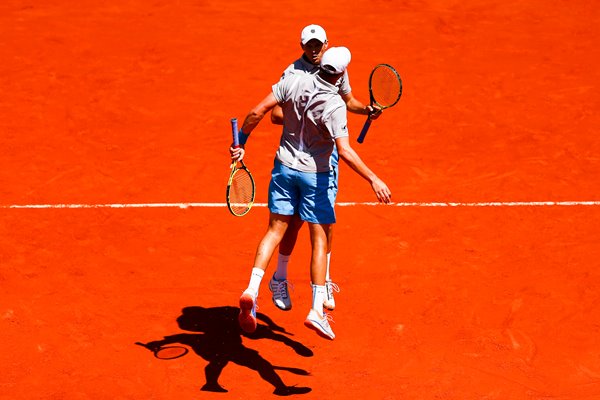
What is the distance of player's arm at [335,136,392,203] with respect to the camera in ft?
27.9

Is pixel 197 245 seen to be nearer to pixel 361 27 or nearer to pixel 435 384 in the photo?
pixel 435 384

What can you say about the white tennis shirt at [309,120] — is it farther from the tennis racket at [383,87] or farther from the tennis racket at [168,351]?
the tennis racket at [168,351]

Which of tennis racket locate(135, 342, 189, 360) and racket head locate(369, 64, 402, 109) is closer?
tennis racket locate(135, 342, 189, 360)

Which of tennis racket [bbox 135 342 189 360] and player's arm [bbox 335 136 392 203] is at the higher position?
player's arm [bbox 335 136 392 203]

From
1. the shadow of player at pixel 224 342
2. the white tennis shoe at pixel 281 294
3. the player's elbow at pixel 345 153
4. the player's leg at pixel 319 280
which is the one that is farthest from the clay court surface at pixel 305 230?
the player's elbow at pixel 345 153

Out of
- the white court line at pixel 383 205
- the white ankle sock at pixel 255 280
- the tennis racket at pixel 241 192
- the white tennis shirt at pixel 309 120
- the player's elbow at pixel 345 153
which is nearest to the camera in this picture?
the player's elbow at pixel 345 153

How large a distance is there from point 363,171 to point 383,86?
1.70 meters

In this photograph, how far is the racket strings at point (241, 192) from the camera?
943 cm

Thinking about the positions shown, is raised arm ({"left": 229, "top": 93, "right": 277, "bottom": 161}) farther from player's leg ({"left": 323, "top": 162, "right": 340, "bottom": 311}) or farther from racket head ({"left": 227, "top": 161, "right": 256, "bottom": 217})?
player's leg ({"left": 323, "top": 162, "right": 340, "bottom": 311})

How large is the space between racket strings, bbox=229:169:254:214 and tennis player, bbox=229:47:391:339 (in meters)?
0.36

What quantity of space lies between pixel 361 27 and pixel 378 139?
3.82 metres

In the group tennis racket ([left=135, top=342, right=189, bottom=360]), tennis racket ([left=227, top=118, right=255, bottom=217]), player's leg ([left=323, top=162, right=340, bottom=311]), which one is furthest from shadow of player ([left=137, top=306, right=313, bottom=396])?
tennis racket ([left=227, top=118, right=255, bottom=217])

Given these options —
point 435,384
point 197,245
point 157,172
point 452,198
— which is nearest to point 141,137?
point 157,172

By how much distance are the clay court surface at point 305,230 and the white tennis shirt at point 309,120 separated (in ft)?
6.22
